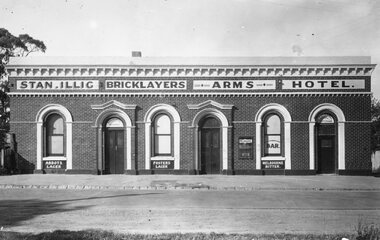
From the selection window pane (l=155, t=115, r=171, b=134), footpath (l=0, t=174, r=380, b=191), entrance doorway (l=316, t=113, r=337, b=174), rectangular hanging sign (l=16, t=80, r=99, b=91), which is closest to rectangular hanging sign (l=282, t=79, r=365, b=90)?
entrance doorway (l=316, t=113, r=337, b=174)

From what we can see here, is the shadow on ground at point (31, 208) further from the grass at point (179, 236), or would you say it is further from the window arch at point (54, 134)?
the window arch at point (54, 134)

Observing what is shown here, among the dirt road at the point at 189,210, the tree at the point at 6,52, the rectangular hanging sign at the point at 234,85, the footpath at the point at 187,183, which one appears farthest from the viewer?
the tree at the point at 6,52

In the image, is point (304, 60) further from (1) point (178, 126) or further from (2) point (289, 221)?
(2) point (289, 221)

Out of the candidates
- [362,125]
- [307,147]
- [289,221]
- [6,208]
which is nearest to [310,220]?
[289,221]

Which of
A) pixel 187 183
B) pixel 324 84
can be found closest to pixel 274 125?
pixel 324 84

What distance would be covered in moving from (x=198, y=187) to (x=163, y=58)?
7893 mm

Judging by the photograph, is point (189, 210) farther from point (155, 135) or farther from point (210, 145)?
point (155, 135)

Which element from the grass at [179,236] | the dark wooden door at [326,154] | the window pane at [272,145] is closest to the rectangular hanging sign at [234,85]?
the window pane at [272,145]

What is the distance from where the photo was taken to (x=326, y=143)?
19.4 metres

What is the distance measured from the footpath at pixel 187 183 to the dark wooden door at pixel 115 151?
6.12 ft

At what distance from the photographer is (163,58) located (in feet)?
63.8

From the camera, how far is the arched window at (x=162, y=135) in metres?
19.4

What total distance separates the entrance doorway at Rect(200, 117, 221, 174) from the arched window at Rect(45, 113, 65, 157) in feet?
24.4

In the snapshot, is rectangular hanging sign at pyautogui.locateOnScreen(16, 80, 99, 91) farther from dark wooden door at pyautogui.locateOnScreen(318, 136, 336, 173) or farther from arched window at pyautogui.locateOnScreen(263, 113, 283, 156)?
dark wooden door at pyautogui.locateOnScreen(318, 136, 336, 173)
